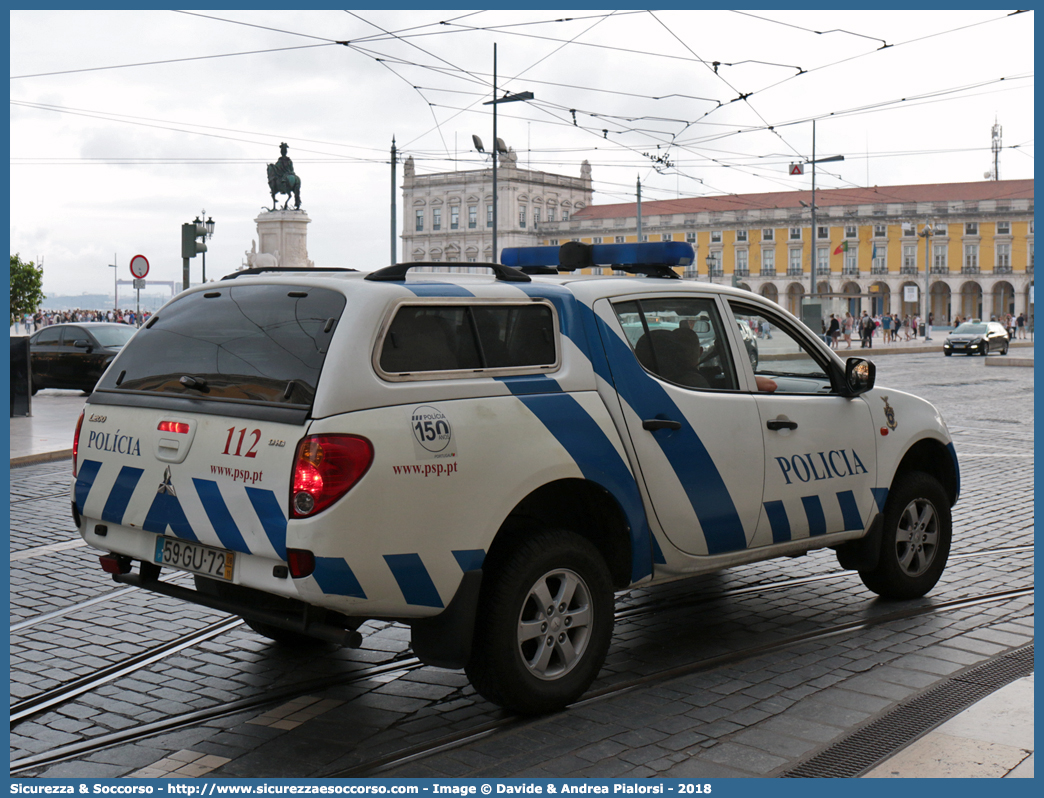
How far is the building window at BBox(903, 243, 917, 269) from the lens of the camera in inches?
3902

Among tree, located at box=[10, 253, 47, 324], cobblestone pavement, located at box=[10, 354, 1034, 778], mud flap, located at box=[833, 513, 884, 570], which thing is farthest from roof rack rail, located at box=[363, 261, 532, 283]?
tree, located at box=[10, 253, 47, 324]

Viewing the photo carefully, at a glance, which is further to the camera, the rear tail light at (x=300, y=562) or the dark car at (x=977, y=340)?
the dark car at (x=977, y=340)

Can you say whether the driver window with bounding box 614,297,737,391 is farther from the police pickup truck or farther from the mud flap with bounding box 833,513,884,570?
the mud flap with bounding box 833,513,884,570

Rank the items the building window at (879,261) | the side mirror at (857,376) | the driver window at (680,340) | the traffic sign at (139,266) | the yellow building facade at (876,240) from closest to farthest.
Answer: the driver window at (680,340) → the side mirror at (857,376) → the traffic sign at (139,266) → the yellow building facade at (876,240) → the building window at (879,261)

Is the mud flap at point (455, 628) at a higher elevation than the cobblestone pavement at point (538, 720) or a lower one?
higher

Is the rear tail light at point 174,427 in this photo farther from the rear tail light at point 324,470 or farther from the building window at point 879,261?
the building window at point 879,261

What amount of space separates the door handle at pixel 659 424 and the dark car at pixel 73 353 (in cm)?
1766

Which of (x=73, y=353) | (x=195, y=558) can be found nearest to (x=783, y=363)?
(x=195, y=558)

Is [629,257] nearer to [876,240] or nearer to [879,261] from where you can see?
[876,240]

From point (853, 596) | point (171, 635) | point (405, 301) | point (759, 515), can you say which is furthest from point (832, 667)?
point (171, 635)

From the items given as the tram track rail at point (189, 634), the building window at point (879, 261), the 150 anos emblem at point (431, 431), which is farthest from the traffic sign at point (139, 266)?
the building window at point (879, 261)

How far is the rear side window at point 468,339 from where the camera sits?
12.9 ft

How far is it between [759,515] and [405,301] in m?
2.03

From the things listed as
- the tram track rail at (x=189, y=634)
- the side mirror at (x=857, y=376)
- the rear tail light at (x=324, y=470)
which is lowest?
the tram track rail at (x=189, y=634)
